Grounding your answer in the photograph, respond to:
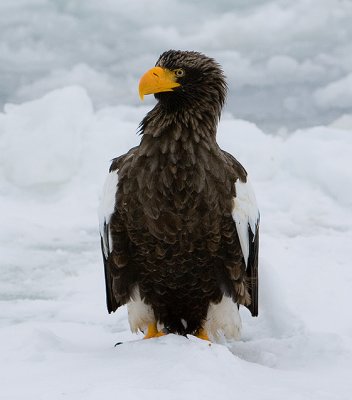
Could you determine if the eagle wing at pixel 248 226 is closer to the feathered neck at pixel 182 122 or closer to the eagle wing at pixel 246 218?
the eagle wing at pixel 246 218

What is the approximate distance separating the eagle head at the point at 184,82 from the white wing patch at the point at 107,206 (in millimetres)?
659

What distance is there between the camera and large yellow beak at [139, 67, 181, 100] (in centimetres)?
384

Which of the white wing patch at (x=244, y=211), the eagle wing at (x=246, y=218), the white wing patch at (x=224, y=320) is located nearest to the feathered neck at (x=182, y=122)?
the eagle wing at (x=246, y=218)

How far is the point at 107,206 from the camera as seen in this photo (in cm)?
412

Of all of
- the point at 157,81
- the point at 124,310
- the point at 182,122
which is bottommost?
the point at 124,310

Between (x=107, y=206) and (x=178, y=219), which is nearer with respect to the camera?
(x=178, y=219)

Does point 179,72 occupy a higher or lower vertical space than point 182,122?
higher

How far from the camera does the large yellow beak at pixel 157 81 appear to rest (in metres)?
3.84

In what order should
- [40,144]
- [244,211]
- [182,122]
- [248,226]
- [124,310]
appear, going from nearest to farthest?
[182,122]
[244,211]
[248,226]
[124,310]
[40,144]

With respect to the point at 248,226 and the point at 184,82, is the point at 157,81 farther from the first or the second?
the point at 248,226

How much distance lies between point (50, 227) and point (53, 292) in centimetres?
407

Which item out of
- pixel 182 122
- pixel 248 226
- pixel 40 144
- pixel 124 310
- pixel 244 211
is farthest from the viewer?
pixel 40 144

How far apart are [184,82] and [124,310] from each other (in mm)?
3436

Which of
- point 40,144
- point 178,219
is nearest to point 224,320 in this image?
point 178,219
